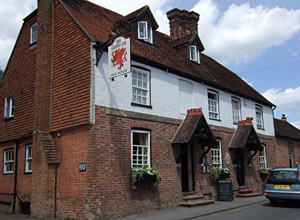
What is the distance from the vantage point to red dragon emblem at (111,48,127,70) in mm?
11320

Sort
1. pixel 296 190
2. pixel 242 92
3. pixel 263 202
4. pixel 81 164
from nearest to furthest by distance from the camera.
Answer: pixel 81 164 < pixel 296 190 < pixel 263 202 < pixel 242 92

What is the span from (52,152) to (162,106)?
514cm

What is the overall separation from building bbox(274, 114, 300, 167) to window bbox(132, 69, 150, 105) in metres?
14.8

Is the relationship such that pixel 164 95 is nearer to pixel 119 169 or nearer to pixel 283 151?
pixel 119 169

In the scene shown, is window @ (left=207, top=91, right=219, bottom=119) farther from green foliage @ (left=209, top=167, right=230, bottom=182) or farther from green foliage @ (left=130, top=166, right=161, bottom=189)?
green foliage @ (left=130, top=166, right=161, bottom=189)

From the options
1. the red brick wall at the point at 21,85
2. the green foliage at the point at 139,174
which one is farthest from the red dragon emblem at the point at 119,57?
the red brick wall at the point at 21,85

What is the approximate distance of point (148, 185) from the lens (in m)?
12.9

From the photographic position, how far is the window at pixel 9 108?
16.2 m

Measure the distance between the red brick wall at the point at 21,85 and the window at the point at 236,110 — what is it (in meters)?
12.0

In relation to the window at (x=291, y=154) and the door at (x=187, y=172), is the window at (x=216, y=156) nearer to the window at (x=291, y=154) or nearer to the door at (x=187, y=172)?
the door at (x=187, y=172)

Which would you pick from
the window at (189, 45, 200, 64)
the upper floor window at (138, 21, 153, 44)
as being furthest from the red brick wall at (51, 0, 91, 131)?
the window at (189, 45, 200, 64)

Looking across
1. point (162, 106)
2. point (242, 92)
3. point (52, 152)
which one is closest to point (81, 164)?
point (52, 152)

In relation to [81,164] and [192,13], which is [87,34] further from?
[192,13]

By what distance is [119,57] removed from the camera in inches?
453
